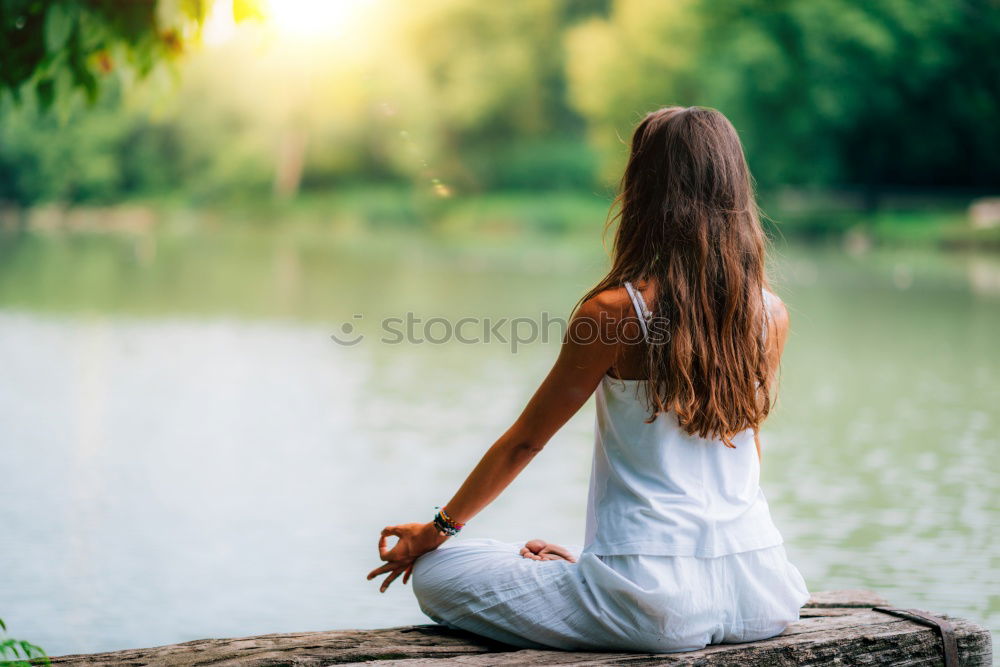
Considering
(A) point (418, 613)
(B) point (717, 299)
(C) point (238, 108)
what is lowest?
(A) point (418, 613)

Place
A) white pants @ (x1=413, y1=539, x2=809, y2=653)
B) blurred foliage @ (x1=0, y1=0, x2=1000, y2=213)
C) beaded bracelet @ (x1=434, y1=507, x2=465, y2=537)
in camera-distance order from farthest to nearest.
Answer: blurred foliage @ (x1=0, y1=0, x2=1000, y2=213) → beaded bracelet @ (x1=434, y1=507, x2=465, y2=537) → white pants @ (x1=413, y1=539, x2=809, y2=653)

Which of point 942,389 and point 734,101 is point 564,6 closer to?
point 734,101

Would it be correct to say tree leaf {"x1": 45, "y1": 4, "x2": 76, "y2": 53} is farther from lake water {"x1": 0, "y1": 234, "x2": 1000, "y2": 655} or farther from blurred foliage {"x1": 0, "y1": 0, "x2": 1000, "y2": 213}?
blurred foliage {"x1": 0, "y1": 0, "x2": 1000, "y2": 213}

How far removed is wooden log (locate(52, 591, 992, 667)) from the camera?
1.98 m

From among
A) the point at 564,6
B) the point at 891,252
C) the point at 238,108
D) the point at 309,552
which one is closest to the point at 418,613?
the point at 309,552

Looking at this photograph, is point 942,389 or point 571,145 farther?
point 571,145

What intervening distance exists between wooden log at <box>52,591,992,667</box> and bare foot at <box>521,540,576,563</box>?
17cm

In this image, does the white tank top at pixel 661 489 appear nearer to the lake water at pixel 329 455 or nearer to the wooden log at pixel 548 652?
the wooden log at pixel 548 652

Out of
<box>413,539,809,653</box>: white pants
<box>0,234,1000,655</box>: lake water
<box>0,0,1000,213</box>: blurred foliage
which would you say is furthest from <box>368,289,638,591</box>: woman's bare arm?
<box>0,0,1000,213</box>: blurred foliage

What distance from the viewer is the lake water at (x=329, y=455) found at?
160 inches

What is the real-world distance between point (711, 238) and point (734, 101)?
2763cm

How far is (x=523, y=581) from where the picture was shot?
80.3 inches

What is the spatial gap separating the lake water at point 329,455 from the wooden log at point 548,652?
156cm

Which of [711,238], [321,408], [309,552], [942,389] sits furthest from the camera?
[942,389]
